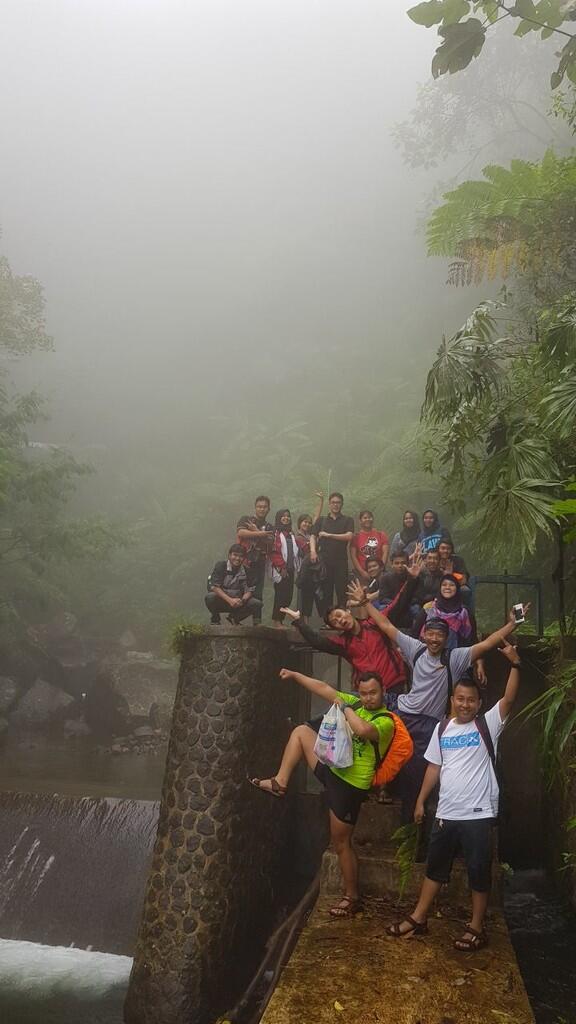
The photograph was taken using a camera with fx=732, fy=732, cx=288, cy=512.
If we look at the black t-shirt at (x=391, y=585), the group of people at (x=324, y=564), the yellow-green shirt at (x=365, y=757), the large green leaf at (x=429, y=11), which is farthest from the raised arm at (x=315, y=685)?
the large green leaf at (x=429, y=11)

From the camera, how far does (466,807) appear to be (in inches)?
191

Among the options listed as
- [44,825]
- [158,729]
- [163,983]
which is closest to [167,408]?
[158,729]

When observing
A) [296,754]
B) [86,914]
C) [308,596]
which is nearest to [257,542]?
[308,596]

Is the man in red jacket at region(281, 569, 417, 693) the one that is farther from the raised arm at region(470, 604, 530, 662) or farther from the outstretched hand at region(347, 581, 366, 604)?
the raised arm at region(470, 604, 530, 662)

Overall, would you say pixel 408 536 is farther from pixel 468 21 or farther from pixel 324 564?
pixel 468 21

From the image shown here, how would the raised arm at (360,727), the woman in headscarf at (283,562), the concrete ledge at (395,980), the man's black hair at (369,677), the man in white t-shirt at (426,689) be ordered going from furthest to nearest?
the woman in headscarf at (283,562)
the man in white t-shirt at (426,689)
the man's black hair at (369,677)
the raised arm at (360,727)
the concrete ledge at (395,980)

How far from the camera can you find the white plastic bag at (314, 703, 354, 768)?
17.4ft

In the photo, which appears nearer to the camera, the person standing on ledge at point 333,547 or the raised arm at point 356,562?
the raised arm at point 356,562

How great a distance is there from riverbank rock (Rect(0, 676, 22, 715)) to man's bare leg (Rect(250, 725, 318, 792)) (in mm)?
15359

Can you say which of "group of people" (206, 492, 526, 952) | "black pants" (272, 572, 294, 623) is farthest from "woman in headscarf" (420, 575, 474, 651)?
"black pants" (272, 572, 294, 623)

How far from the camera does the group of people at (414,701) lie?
16.2 ft

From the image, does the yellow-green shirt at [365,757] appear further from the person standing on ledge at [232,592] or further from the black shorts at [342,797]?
the person standing on ledge at [232,592]

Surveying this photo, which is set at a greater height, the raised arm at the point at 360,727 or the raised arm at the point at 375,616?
the raised arm at the point at 375,616

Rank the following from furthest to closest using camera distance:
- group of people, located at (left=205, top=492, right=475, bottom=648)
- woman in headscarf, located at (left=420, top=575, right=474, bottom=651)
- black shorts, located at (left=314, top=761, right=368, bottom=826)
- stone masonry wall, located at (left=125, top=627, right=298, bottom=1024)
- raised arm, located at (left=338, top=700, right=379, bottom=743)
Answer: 1. group of people, located at (left=205, top=492, right=475, bottom=648)
2. woman in headscarf, located at (left=420, top=575, right=474, bottom=651)
3. stone masonry wall, located at (left=125, top=627, right=298, bottom=1024)
4. black shorts, located at (left=314, top=761, right=368, bottom=826)
5. raised arm, located at (left=338, top=700, right=379, bottom=743)
